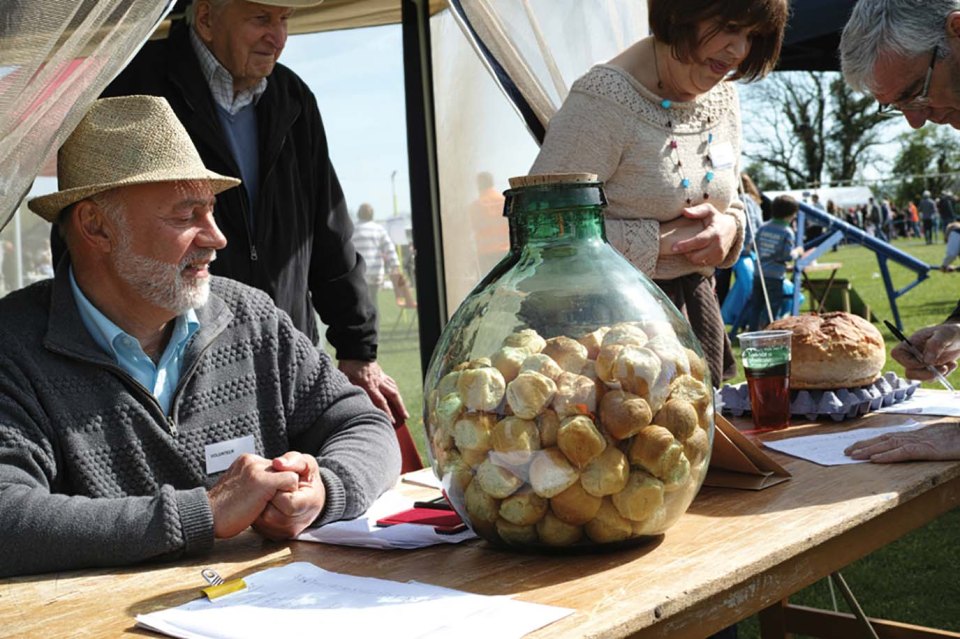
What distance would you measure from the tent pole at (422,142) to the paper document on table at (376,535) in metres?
3.05

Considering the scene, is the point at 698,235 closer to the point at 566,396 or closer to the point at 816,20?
the point at 566,396

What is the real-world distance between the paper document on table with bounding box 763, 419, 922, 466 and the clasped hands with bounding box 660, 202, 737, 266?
0.60 meters

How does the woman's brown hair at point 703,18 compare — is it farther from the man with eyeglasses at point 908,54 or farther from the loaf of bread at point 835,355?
the loaf of bread at point 835,355

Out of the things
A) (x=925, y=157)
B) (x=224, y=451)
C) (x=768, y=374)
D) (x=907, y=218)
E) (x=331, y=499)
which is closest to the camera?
(x=331, y=499)

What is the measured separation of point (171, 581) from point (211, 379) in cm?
59

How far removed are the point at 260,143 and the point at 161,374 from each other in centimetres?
120

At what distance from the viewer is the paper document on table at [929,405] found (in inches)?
86.0

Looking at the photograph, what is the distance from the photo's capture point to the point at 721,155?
8.53ft

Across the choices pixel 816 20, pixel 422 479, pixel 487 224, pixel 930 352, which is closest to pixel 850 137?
pixel 816 20

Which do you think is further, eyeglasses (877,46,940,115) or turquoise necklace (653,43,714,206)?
turquoise necklace (653,43,714,206)

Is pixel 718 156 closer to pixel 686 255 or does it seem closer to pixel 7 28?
pixel 686 255

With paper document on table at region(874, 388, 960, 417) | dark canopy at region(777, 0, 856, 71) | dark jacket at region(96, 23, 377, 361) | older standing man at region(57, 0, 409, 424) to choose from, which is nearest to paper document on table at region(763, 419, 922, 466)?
paper document on table at region(874, 388, 960, 417)

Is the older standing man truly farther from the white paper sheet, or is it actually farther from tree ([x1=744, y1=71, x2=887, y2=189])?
tree ([x1=744, y1=71, x2=887, y2=189])

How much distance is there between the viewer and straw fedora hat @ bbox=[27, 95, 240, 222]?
1.92 m
